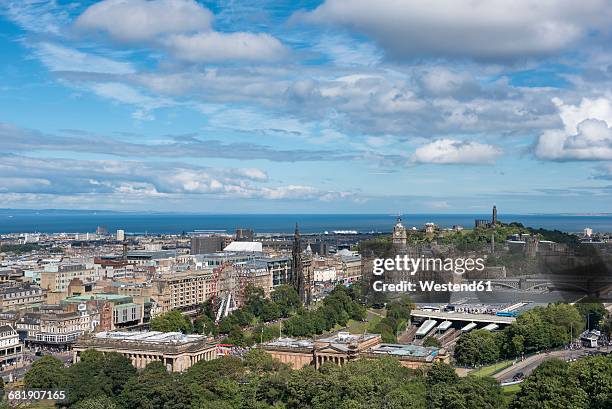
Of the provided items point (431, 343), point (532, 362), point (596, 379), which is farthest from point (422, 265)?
point (596, 379)

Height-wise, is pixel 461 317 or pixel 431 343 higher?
pixel 461 317

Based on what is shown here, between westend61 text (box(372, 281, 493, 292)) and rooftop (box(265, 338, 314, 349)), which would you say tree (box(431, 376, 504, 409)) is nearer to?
rooftop (box(265, 338, 314, 349))

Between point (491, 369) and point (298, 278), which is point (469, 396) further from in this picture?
point (298, 278)

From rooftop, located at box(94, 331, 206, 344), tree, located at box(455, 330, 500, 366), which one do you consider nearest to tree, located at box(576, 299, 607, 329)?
tree, located at box(455, 330, 500, 366)

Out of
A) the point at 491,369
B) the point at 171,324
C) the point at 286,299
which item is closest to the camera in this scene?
the point at 491,369

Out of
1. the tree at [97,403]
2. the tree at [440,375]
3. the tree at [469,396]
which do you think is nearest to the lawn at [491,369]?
the tree at [440,375]

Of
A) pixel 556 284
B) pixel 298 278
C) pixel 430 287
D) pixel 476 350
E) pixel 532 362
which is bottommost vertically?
pixel 532 362

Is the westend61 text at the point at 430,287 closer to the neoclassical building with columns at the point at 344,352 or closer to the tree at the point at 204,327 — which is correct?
the tree at the point at 204,327
